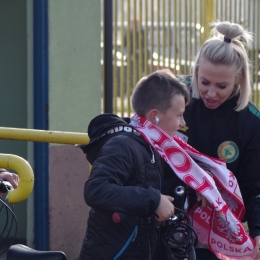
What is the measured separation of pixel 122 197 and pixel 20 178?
1.68 feet

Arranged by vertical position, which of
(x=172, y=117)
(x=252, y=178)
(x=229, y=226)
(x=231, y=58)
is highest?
(x=231, y=58)

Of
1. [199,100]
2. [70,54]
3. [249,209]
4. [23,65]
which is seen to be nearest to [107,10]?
[70,54]

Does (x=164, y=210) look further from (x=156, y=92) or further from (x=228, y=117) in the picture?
(x=228, y=117)

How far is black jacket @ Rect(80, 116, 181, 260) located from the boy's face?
13 centimetres

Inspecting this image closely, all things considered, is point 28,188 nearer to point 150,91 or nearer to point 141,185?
point 141,185

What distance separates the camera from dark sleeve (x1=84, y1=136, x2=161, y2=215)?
8.46ft

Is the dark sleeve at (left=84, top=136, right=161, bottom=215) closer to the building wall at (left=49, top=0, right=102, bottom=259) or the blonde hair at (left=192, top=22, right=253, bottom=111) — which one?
the blonde hair at (left=192, top=22, right=253, bottom=111)

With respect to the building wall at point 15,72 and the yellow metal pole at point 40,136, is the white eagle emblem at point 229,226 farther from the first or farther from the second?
the building wall at point 15,72

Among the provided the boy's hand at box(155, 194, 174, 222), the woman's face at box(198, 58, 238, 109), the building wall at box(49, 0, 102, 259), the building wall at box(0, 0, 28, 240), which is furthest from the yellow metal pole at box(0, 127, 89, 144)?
the building wall at box(0, 0, 28, 240)

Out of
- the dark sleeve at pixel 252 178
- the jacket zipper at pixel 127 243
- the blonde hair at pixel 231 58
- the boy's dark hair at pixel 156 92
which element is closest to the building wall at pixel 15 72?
the blonde hair at pixel 231 58

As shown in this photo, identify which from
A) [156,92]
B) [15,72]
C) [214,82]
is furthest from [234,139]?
[15,72]

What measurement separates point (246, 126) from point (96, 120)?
83 cm

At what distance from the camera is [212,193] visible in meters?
2.94

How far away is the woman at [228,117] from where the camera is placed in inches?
132
